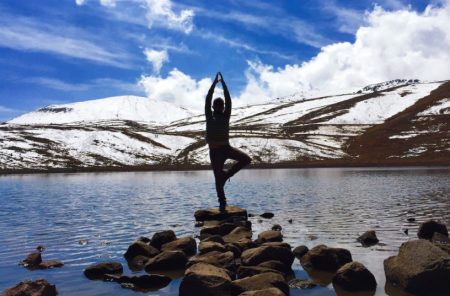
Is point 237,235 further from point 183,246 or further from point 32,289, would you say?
point 32,289

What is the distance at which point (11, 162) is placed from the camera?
139 meters

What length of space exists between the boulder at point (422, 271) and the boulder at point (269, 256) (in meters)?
3.05

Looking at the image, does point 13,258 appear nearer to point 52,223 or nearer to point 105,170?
point 52,223

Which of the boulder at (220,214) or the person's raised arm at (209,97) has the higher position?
the person's raised arm at (209,97)

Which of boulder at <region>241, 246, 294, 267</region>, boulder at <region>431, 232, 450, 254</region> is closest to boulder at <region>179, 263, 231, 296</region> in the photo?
boulder at <region>241, 246, 294, 267</region>

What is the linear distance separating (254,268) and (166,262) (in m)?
3.22

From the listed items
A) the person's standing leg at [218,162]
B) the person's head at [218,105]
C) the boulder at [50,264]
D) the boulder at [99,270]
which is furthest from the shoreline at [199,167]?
the boulder at [99,270]

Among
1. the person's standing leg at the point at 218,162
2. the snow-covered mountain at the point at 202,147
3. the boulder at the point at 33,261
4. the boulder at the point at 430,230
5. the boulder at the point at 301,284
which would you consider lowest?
the boulder at the point at 301,284

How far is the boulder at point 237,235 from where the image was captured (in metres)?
17.8

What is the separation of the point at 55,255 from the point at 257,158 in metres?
132

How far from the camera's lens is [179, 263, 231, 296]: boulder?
35.9ft

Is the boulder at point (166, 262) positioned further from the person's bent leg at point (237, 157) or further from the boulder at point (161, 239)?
the person's bent leg at point (237, 157)

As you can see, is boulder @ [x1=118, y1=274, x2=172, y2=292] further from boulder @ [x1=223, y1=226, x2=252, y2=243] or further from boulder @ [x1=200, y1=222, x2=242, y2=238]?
boulder @ [x1=200, y1=222, x2=242, y2=238]

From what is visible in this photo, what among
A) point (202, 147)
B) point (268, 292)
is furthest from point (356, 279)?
point (202, 147)
